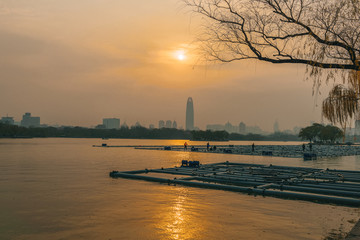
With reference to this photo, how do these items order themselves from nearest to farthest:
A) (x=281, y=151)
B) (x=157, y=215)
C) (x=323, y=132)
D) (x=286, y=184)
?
1. (x=157, y=215)
2. (x=286, y=184)
3. (x=281, y=151)
4. (x=323, y=132)

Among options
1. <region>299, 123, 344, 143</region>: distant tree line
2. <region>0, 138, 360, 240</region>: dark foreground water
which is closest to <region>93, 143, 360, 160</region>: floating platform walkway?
<region>0, 138, 360, 240</region>: dark foreground water

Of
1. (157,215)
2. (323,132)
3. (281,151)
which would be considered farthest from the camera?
(323,132)

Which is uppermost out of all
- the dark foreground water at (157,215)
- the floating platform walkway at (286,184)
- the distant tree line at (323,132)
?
the distant tree line at (323,132)

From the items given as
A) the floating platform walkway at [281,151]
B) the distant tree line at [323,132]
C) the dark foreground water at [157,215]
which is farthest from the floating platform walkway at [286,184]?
the distant tree line at [323,132]

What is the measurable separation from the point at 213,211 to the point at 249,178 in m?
9.97

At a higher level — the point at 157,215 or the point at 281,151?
the point at 281,151

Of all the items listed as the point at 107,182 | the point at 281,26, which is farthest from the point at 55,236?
the point at 107,182

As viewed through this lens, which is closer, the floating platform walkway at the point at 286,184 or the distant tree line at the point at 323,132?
the floating platform walkway at the point at 286,184

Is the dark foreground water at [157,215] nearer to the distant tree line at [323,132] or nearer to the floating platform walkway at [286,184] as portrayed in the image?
the floating platform walkway at [286,184]

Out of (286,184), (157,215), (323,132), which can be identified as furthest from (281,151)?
(157,215)

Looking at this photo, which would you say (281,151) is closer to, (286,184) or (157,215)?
(286,184)

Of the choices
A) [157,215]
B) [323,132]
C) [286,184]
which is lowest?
[157,215]

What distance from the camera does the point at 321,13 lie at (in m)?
9.16

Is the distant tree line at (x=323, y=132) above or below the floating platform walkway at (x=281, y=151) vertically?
above
